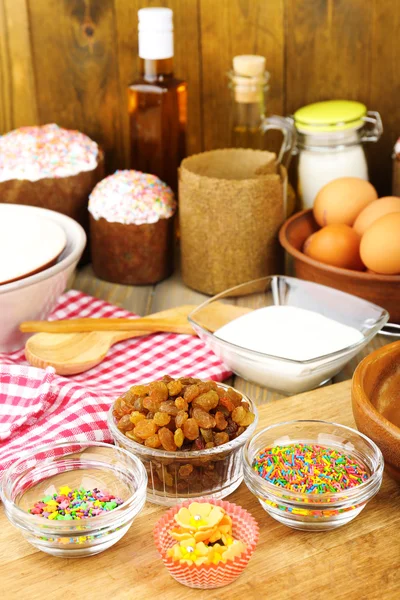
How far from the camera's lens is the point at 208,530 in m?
0.78

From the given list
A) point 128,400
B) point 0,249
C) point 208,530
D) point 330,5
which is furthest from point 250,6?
point 208,530

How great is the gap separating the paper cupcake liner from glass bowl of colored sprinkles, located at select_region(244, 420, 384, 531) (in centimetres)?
3

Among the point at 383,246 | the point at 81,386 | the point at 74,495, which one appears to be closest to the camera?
the point at 74,495

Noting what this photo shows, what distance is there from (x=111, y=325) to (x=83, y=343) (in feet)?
0.18

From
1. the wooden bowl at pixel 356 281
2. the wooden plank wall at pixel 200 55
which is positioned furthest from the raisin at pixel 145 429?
the wooden plank wall at pixel 200 55

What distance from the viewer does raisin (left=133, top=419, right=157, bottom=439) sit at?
2.81ft

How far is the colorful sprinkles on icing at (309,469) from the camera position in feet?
2.76

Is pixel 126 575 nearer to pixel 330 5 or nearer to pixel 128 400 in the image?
pixel 128 400

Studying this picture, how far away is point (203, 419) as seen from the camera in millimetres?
854

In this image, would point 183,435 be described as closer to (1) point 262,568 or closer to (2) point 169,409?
(2) point 169,409

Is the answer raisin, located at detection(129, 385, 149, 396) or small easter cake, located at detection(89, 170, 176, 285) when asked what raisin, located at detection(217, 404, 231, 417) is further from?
small easter cake, located at detection(89, 170, 176, 285)

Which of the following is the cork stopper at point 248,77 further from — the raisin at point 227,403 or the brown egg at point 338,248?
the raisin at point 227,403

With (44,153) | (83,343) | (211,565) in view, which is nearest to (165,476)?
(211,565)

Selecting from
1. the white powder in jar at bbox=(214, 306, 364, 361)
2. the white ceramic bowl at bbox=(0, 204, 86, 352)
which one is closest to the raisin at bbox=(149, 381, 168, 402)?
the white powder in jar at bbox=(214, 306, 364, 361)
